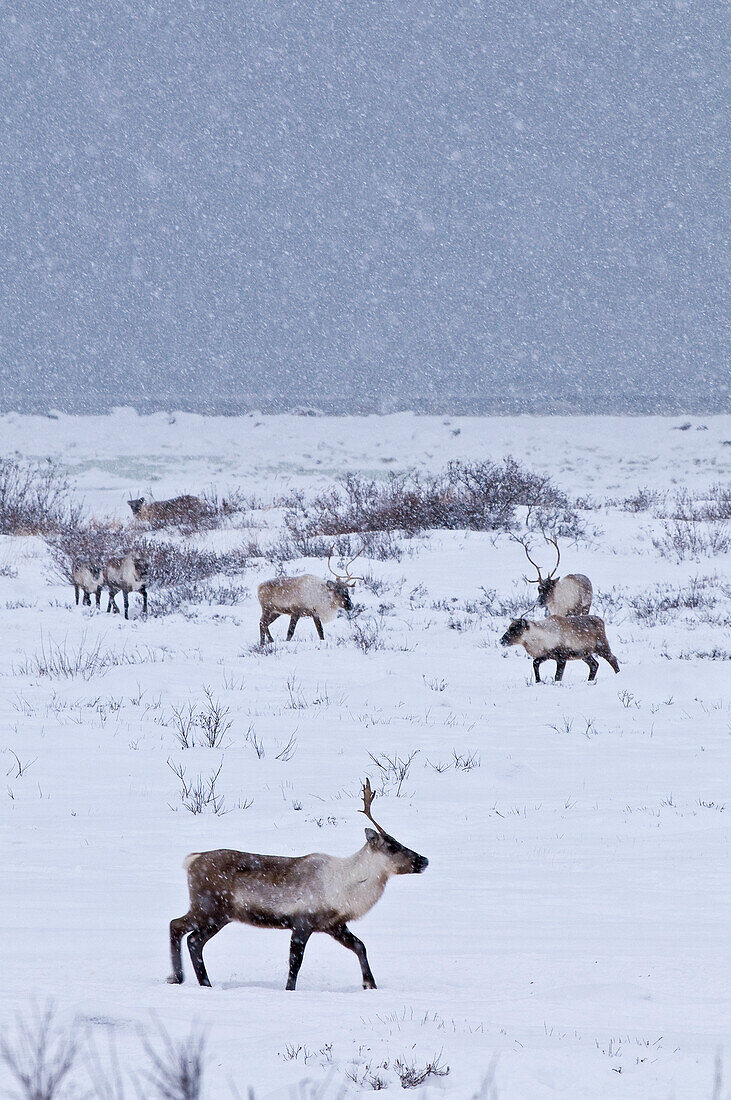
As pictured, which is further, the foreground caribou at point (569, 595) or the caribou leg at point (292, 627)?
the caribou leg at point (292, 627)

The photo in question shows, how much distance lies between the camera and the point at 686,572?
1507 centimetres

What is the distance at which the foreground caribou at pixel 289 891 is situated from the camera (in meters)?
3.36

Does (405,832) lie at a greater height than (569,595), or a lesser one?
lesser

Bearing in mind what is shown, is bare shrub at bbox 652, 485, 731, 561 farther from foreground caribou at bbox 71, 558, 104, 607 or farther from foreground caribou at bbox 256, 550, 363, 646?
foreground caribou at bbox 71, 558, 104, 607

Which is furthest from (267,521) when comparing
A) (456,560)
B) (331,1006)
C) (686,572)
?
(331,1006)

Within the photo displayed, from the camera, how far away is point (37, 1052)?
2.10m

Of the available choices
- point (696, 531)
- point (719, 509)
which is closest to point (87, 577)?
point (696, 531)

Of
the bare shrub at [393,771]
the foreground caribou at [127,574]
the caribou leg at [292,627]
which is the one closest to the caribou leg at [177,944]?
the bare shrub at [393,771]

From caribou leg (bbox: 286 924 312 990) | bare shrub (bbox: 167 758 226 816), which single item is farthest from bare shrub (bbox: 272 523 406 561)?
caribou leg (bbox: 286 924 312 990)

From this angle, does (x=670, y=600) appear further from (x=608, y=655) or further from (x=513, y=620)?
(x=513, y=620)

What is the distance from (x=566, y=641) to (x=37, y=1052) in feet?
26.4

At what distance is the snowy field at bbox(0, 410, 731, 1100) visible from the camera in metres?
2.64

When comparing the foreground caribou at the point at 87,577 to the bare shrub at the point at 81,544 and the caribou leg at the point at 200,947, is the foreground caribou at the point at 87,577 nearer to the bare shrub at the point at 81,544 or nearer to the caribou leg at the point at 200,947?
the bare shrub at the point at 81,544

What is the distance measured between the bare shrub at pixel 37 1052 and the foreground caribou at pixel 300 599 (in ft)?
29.3
